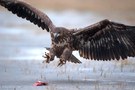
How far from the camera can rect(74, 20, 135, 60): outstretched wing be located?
1591cm

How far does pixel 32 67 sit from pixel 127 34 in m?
4.38

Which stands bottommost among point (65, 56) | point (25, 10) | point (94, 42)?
point (65, 56)

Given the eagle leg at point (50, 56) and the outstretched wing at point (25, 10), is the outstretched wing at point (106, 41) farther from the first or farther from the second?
the outstretched wing at point (25, 10)

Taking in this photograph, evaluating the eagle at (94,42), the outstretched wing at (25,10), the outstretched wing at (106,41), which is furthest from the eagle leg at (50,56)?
the outstretched wing at (25,10)

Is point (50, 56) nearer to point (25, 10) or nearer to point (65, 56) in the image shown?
point (65, 56)

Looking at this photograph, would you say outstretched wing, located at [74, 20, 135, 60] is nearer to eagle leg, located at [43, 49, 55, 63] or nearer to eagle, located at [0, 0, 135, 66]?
eagle, located at [0, 0, 135, 66]

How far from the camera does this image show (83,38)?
1642cm

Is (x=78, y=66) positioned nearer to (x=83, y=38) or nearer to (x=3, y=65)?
(x=3, y=65)

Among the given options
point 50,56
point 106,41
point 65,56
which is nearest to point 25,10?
point 50,56

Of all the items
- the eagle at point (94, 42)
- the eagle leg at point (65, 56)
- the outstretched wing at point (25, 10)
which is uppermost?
the outstretched wing at point (25, 10)

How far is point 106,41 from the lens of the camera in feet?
53.7

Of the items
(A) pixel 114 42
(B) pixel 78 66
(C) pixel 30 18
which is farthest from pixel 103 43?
(B) pixel 78 66

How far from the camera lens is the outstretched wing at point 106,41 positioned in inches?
626

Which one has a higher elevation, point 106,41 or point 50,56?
point 106,41
